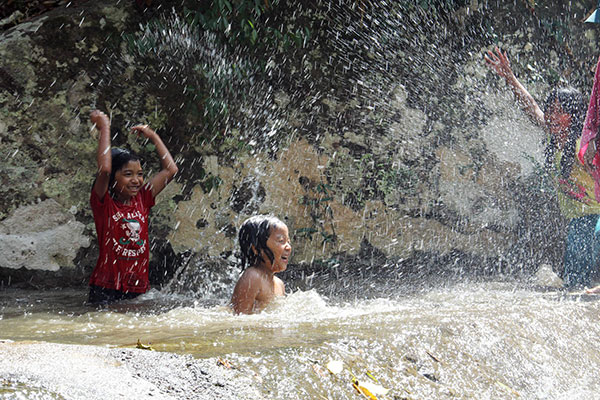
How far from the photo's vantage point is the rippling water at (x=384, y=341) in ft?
5.61

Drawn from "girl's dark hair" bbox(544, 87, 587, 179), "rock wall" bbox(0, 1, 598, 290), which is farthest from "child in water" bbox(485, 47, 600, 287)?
"rock wall" bbox(0, 1, 598, 290)

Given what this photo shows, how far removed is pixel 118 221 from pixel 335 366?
2.14 metres

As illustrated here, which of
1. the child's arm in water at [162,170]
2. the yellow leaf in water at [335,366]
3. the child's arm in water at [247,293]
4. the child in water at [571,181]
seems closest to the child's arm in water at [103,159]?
the child's arm in water at [162,170]

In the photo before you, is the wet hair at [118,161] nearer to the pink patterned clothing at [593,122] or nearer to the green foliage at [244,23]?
the green foliage at [244,23]

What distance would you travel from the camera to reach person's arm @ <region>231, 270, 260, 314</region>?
3.09 metres

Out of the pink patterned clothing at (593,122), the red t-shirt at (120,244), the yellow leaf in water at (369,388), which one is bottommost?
the yellow leaf in water at (369,388)

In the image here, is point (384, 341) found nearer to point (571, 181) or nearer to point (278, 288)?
point (278, 288)

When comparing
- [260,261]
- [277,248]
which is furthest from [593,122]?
[260,261]

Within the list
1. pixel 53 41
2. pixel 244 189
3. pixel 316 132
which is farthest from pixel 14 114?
pixel 316 132

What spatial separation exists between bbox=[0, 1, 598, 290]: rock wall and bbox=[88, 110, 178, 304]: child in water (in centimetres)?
44

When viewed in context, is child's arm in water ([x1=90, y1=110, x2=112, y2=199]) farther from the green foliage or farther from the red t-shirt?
the green foliage

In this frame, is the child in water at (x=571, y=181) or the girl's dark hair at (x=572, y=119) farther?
the girl's dark hair at (x=572, y=119)

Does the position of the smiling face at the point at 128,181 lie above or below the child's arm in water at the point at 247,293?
above

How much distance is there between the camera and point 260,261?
10.9ft
